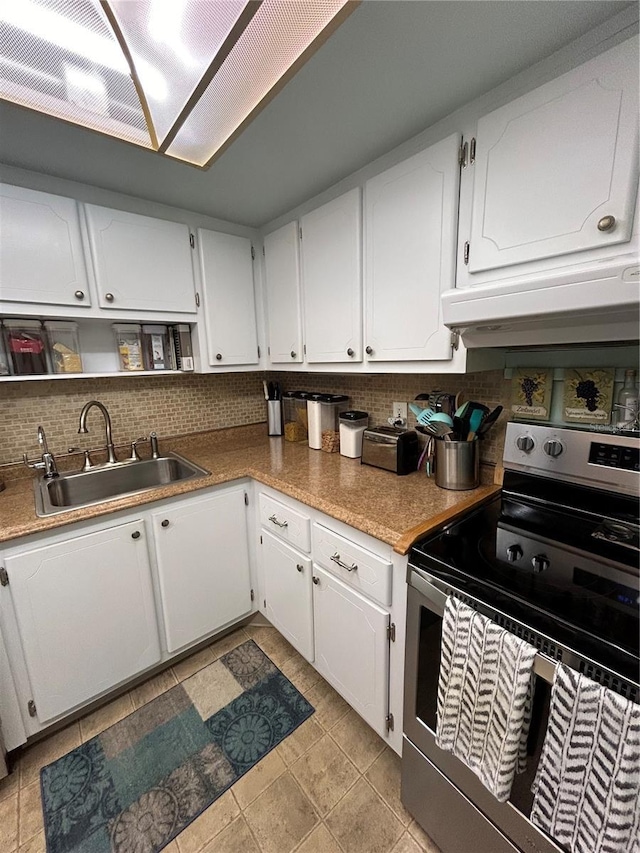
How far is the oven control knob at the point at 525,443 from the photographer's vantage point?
1197mm

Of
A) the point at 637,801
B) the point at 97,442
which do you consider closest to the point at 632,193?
the point at 637,801

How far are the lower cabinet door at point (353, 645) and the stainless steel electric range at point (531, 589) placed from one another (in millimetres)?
121

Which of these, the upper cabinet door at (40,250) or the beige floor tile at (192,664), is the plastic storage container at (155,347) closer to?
the upper cabinet door at (40,250)

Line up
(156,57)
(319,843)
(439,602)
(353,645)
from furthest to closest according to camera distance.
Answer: (353,645), (319,843), (439,602), (156,57)

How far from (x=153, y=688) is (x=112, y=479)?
996 millimetres

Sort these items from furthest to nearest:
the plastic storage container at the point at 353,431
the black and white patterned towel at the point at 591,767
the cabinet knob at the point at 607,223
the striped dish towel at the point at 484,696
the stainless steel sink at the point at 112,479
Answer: the plastic storage container at the point at 353,431 → the stainless steel sink at the point at 112,479 → the cabinet knob at the point at 607,223 → the striped dish towel at the point at 484,696 → the black and white patterned towel at the point at 591,767

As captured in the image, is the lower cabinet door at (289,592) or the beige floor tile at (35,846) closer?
the beige floor tile at (35,846)

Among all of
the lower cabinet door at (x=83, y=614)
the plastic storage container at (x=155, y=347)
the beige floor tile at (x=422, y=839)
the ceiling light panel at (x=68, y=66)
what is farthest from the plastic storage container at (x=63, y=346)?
the beige floor tile at (x=422, y=839)

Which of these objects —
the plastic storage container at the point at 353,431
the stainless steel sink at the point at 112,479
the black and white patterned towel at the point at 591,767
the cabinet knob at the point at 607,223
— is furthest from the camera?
the plastic storage container at the point at 353,431

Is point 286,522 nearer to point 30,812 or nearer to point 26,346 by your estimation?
point 30,812

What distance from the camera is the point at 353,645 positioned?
1.23 meters

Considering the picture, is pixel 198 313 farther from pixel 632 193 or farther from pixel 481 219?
pixel 632 193

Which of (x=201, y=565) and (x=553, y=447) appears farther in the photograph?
(x=201, y=565)

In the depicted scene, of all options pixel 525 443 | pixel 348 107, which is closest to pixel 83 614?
pixel 525 443
